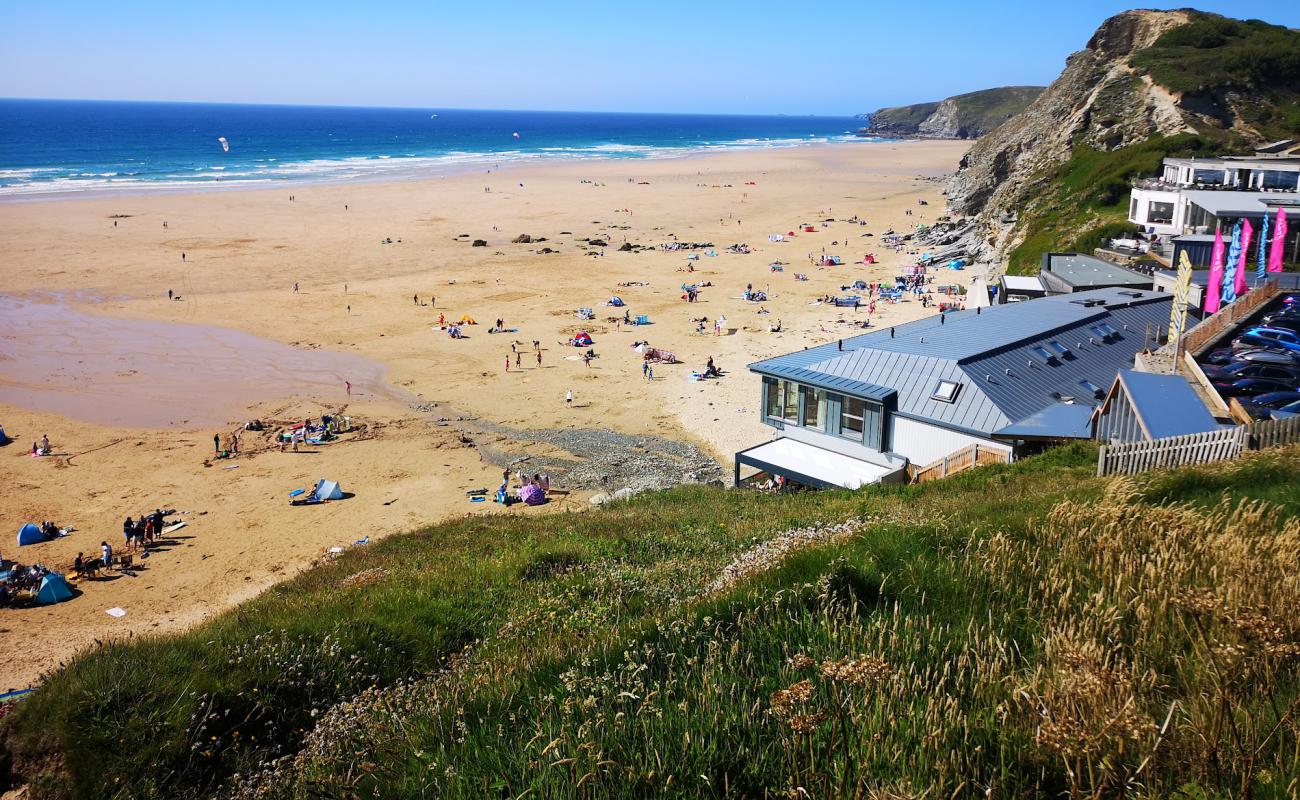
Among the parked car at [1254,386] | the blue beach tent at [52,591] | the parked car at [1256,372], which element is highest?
the parked car at [1256,372]

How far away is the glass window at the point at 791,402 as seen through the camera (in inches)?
949

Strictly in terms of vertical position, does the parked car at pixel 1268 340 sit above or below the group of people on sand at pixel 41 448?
above

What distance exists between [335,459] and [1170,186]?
43.3m

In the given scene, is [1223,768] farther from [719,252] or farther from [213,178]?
[213,178]

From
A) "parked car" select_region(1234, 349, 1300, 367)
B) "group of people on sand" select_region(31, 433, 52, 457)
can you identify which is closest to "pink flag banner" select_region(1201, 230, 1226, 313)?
"parked car" select_region(1234, 349, 1300, 367)

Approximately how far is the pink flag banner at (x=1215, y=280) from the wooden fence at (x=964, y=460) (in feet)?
38.8

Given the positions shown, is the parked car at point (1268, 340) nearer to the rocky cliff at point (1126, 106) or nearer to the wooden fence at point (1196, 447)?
A: the wooden fence at point (1196, 447)

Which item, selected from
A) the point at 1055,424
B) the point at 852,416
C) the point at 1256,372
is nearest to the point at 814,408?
the point at 852,416

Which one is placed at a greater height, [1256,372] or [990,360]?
[990,360]

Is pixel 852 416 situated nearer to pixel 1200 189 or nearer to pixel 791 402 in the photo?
pixel 791 402

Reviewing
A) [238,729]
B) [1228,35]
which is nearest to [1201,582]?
[238,729]

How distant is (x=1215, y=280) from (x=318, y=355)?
3749 centimetres

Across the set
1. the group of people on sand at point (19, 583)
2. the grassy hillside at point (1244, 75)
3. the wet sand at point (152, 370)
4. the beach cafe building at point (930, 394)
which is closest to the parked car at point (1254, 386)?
the beach cafe building at point (930, 394)

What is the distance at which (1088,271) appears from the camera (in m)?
37.1
